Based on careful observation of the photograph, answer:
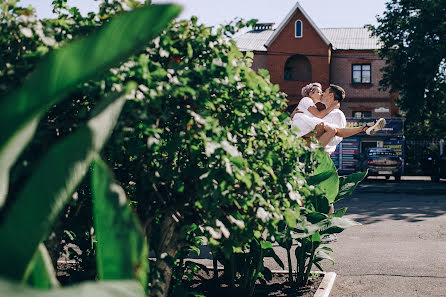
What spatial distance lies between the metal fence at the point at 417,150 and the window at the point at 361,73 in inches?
220

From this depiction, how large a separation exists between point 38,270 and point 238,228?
1.14 metres

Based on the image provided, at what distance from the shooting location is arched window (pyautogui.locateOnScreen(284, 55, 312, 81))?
34719 millimetres

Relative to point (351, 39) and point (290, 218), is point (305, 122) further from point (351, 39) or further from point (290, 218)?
point (351, 39)

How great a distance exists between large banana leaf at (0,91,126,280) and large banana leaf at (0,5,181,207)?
6.1 inches

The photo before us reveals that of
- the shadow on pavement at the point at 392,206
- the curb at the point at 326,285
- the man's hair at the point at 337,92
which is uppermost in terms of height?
the man's hair at the point at 337,92

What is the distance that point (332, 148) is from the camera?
6.22m

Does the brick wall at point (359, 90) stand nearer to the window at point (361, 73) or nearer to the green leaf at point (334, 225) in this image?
the window at point (361, 73)

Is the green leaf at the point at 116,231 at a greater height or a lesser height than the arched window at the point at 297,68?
lesser

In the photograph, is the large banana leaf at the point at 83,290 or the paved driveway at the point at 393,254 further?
the paved driveway at the point at 393,254

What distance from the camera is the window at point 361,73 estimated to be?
35.3 metres

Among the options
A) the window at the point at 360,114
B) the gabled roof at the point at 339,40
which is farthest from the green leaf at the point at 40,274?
the window at the point at 360,114

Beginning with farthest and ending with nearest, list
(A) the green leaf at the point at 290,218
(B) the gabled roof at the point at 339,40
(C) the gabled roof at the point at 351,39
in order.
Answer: (C) the gabled roof at the point at 351,39 < (B) the gabled roof at the point at 339,40 < (A) the green leaf at the point at 290,218

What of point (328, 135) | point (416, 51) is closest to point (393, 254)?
point (328, 135)

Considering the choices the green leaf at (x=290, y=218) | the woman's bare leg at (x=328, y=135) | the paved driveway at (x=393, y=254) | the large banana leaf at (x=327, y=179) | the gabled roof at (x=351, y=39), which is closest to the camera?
the green leaf at (x=290, y=218)
